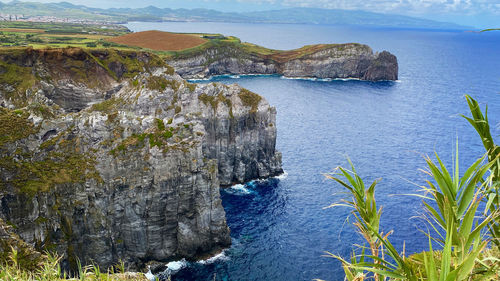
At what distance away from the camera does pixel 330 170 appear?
317 ft

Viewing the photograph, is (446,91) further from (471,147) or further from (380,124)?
(471,147)

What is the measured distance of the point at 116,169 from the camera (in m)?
56.2

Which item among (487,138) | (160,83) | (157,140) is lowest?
(157,140)

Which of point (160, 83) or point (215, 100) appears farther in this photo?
point (160, 83)

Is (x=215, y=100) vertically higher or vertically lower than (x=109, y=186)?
higher

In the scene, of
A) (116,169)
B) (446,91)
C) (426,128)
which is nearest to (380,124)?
(426,128)

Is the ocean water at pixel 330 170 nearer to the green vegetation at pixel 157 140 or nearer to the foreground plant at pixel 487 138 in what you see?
the foreground plant at pixel 487 138

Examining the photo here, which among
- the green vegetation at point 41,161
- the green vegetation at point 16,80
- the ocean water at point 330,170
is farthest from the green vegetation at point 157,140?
the green vegetation at point 16,80

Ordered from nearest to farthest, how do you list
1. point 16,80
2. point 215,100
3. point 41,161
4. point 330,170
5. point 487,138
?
1. point 487,138
2. point 41,161
3. point 215,100
4. point 16,80
5. point 330,170

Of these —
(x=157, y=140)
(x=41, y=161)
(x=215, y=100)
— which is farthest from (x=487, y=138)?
(x=215, y=100)

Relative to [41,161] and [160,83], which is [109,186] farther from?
[160,83]

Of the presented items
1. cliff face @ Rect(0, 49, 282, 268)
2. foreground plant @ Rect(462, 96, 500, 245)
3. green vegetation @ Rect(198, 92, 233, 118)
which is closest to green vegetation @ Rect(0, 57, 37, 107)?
cliff face @ Rect(0, 49, 282, 268)

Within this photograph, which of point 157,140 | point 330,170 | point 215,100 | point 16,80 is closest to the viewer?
point 157,140

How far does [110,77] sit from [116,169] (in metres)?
67.8
